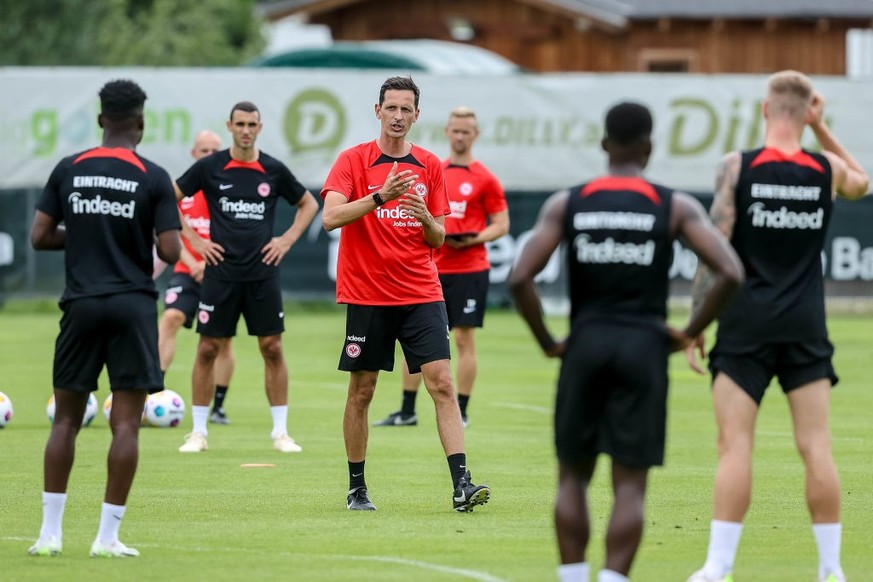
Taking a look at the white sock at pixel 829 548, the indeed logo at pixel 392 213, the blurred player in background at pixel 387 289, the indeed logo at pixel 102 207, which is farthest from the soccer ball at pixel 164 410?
the white sock at pixel 829 548

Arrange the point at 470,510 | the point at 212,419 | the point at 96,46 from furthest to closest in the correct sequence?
1. the point at 96,46
2. the point at 212,419
3. the point at 470,510

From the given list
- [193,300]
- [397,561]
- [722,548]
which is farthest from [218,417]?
[722,548]

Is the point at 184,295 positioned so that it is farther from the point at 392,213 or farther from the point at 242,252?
the point at 392,213

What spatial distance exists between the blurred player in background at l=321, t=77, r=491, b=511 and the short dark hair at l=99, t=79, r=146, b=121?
2.01 metres

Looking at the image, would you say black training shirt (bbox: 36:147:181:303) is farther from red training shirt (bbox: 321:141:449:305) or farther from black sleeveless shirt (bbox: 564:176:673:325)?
black sleeveless shirt (bbox: 564:176:673:325)

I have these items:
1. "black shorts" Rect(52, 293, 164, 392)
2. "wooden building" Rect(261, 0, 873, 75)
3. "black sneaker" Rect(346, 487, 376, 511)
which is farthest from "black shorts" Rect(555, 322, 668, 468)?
"wooden building" Rect(261, 0, 873, 75)

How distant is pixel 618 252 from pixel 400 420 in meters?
8.27

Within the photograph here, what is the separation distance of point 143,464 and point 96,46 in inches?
1333

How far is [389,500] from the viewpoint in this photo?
10.6 m

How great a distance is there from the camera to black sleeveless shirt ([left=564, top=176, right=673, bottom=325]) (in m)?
6.84

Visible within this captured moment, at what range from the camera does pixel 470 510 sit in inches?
397

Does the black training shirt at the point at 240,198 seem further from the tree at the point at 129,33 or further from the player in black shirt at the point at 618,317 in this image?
the tree at the point at 129,33

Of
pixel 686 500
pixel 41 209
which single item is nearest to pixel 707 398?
pixel 686 500

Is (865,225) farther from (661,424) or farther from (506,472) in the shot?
(661,424)
